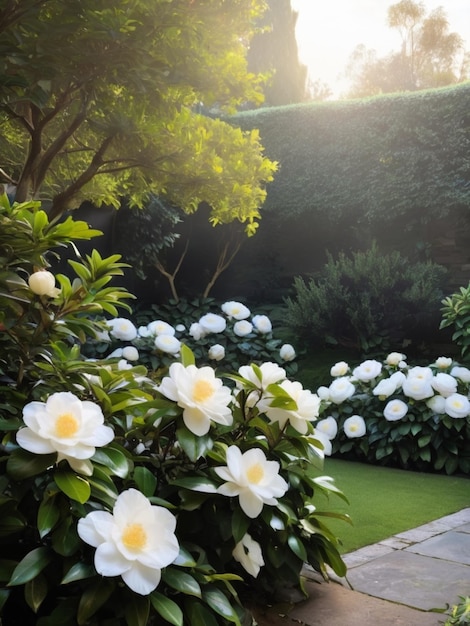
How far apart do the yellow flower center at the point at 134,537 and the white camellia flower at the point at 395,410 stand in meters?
3.07

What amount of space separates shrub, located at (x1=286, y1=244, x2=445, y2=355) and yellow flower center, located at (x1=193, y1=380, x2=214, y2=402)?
4.79 meters

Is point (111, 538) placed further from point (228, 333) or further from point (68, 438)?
point (228, 333)

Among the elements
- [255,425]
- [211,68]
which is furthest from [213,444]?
[211,68]

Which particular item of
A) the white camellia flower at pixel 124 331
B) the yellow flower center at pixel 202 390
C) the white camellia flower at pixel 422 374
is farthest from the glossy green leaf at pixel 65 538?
the white camellia flower at pixel 124 331

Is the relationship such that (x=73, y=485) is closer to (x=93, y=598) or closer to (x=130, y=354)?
(x=93, y=598)

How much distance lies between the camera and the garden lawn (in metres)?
2.55

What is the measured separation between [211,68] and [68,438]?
2.55 m

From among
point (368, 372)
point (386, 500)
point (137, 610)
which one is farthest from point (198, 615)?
point (368, 372)

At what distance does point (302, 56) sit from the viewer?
52.5 ft

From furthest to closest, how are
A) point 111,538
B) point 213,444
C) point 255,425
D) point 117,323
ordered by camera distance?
1. point 117,323
2. point 255,425
3. point 213,444
4. point 111,538

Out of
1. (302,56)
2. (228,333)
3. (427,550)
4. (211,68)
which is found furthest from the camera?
(302,56)

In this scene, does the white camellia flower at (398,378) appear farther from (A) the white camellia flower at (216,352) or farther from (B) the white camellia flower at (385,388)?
(A) the white camellia flower at (216,352)

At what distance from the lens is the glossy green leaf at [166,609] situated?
45.0 inches

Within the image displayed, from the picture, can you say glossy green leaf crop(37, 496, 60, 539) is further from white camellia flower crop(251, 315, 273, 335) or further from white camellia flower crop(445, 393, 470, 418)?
white camellia flower crop(251, 315, 273, 335)
